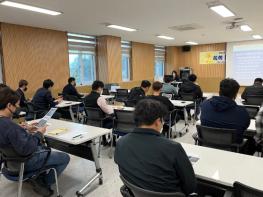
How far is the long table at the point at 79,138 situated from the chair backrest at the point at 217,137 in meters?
1.15

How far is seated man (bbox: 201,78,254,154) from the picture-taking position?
2.27 metres

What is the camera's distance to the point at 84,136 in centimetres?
255

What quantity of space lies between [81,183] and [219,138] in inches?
71.1

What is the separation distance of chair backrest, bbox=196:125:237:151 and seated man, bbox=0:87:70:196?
1.58m

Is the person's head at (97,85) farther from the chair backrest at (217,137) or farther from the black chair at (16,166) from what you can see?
the chair backrest at (217,137)

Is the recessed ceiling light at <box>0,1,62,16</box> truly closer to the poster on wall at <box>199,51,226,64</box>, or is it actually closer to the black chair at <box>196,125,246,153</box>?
the black chair at <box>196,125,246,153</box>

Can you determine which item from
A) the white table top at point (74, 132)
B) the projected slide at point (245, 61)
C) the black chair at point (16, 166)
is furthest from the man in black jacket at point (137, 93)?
the projected slide at point (245, 61)

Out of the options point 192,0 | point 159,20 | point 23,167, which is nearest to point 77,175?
point 23,167

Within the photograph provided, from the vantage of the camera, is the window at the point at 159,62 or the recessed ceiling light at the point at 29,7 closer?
the recessed ceiling light at the point at 29,7

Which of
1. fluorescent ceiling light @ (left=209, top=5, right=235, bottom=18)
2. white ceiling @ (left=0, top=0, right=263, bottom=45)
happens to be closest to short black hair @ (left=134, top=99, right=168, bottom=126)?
white ceiling @ (left=0, top=0, right=263, bottom=45)

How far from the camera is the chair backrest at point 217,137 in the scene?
2.21 meters

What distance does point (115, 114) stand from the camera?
3.64 meters

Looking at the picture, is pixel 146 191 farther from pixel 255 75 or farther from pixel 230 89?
pixel 255 75

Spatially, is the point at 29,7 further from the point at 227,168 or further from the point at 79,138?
the point at 227,168
